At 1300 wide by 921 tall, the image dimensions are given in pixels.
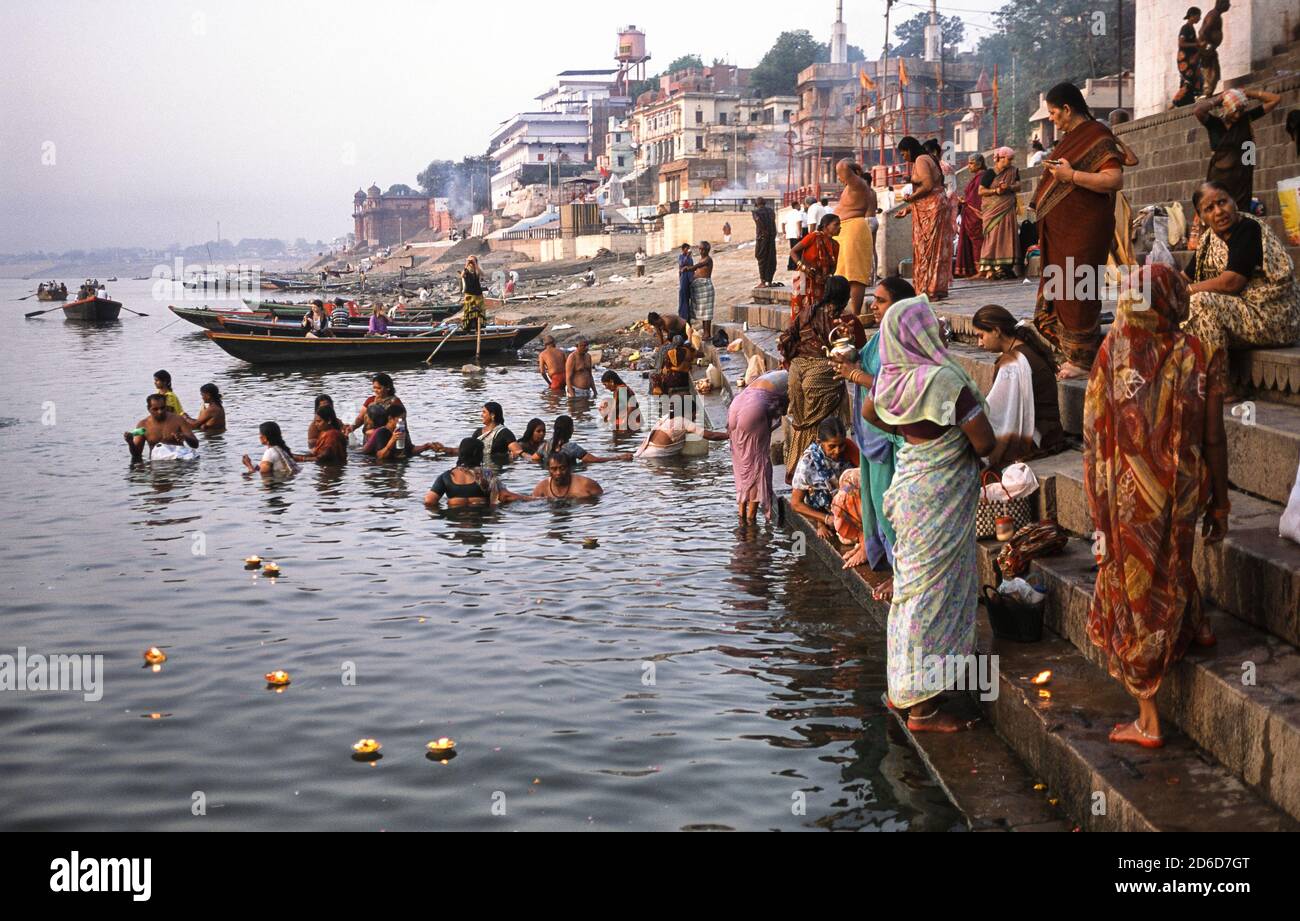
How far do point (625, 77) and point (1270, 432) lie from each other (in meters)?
99.0

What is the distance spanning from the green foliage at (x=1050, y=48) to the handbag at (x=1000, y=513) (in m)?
36.9

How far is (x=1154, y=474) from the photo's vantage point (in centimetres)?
386

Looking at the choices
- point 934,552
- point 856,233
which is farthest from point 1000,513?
point 856,233

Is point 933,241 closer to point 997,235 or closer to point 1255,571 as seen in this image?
point 997,235

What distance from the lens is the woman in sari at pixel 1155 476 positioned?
3.85 metres

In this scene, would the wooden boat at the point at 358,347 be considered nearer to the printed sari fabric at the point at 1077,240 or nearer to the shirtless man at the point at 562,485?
the shirtless man at the point at 562,485

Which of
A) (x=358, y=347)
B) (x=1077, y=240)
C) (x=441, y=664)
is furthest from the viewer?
(x=358, y=347)

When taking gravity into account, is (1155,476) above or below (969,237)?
below

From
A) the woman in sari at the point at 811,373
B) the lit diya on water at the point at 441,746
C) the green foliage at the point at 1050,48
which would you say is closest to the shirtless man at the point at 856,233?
the woman in sari at the point at 811,373

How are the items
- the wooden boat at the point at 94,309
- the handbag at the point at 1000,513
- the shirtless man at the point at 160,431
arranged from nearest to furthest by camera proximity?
the handbag at the point at 1000,513 < the shirtless man at the point at 160,431 < the wooden boat at the point at 94,309

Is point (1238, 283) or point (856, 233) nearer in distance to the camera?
point (1238, 283)

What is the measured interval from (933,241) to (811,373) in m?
3.55

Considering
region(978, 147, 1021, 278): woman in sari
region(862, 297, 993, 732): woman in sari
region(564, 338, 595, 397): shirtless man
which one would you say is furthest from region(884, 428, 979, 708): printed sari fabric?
region(564, 338, 595, 397): shirtless man

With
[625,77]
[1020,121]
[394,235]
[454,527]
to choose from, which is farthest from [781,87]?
[454,527]
